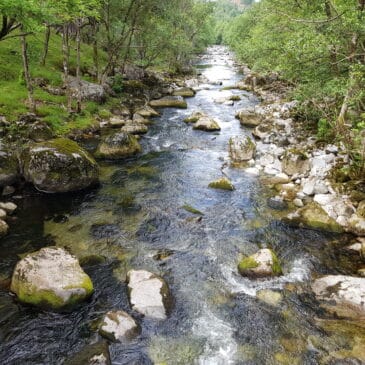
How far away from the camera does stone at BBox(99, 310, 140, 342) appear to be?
841cm

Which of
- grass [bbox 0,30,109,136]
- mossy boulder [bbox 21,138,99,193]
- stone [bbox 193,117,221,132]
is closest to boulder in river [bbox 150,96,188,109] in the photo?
grass [bbox 0,30,109,136]

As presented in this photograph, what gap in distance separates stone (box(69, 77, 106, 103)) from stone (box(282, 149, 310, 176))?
57.7 feet

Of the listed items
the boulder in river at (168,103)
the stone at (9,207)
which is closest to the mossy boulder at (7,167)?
the stone at (9,207)

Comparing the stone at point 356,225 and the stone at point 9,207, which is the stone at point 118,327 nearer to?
the stone at point 9,207

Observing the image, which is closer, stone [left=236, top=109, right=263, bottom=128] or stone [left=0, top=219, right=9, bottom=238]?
stone [left=0, top=219, right=9, bottom=238]

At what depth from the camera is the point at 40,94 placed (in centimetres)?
2589

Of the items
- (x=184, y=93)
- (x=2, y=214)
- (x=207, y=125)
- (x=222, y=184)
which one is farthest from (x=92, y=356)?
(x=184, y=93)

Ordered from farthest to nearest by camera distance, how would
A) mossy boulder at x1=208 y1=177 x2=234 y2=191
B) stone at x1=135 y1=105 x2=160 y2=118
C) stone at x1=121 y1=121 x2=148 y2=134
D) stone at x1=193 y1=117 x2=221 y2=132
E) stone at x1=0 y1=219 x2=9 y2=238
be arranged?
stone at x1=135 y1=105 x2=160 y2=118 → stone at x1=193 y1=117 x2=221 y2=132 → stone at x1=121 y1=121 x2=148 y2=134 → mossy boulder at x1=208 y1=177 x2=234 y2=191 → stone at x1=0 y1=219 x2=9 y2=238

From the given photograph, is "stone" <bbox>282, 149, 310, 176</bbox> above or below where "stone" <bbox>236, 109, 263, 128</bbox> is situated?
above

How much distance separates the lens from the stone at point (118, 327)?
27.6ft

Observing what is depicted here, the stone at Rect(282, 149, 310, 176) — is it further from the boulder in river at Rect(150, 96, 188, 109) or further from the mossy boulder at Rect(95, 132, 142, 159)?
the boulder in river at Rect(150, 96, 188, 109)

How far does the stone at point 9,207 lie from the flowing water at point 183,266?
0.40 meters

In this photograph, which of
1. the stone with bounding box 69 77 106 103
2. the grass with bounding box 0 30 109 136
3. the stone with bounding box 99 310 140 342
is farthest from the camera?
the stone with bounding box 69 77 106 103

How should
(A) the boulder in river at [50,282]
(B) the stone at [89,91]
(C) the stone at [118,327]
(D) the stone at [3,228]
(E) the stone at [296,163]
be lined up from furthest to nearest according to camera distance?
1. (B) the stone at [89,91]
2. (E) the stone at [296,163]
3. (D) the stone at [3,228]
4. (A) the boulder in river at [50,282]
5. (C) the stone at [118,327]
